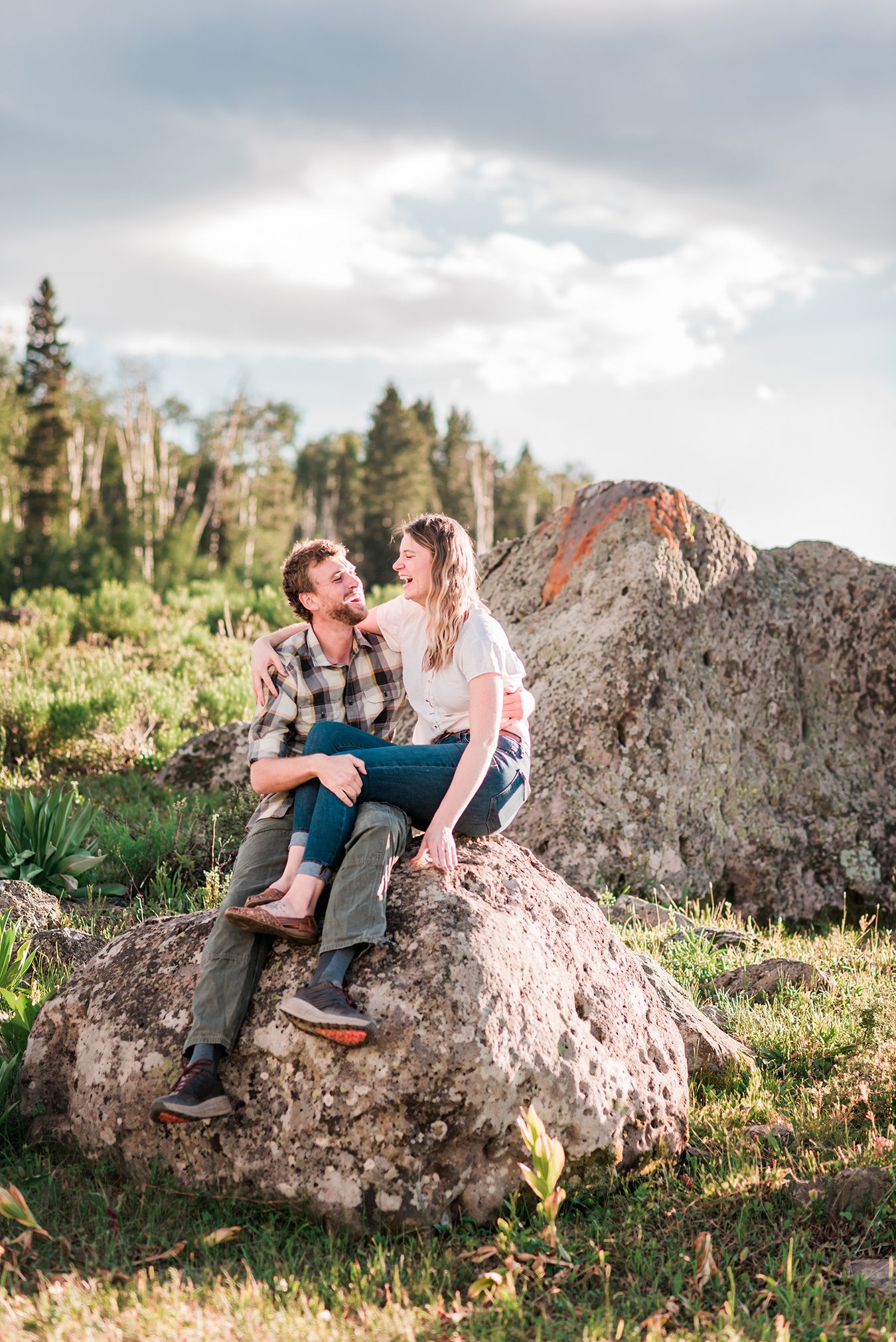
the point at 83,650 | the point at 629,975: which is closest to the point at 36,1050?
the point at 629,975

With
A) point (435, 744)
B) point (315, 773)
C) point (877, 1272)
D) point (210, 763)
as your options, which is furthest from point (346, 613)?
point (210, 763)

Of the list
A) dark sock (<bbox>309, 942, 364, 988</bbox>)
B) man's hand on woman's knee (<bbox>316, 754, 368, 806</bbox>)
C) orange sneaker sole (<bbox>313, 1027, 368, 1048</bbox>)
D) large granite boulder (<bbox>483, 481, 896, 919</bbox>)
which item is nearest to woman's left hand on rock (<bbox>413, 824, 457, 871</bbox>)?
man's hand on woman's knee (<bbox>316, 754, 368, 806</bbox>)

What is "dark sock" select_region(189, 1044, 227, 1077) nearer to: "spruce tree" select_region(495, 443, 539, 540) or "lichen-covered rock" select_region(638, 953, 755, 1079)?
"lichen-covered rock" select_region(638, 953, 755, 1079)

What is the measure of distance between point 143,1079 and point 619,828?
3.80 m

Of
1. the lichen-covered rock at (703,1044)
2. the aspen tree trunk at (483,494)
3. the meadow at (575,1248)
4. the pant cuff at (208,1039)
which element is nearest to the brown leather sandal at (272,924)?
the pant cuff at (208,1039)

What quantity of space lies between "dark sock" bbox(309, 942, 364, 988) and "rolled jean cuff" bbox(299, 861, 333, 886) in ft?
0.87

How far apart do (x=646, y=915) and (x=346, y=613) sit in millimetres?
2922

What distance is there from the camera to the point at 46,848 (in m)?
6.51

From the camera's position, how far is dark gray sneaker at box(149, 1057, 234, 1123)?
3172mm

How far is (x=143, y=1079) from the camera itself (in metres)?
3.47

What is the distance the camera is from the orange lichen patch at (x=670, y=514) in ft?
23.9

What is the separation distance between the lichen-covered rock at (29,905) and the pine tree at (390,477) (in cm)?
3507

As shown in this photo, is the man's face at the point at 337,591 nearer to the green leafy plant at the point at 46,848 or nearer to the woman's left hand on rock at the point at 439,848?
the woman's left hand on rock at the point at 439,848

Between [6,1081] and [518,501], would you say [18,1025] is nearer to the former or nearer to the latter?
[6,1081]
